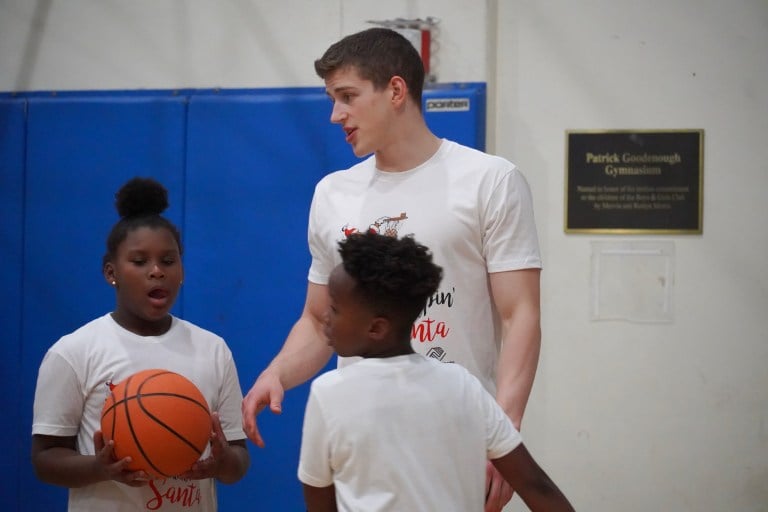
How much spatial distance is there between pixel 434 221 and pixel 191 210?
8.28 feet

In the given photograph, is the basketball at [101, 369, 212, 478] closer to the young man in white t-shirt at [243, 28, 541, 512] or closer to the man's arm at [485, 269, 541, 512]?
the young man in white t-shirt at [243, 28, 541, 512]

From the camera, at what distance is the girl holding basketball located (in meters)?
2.67

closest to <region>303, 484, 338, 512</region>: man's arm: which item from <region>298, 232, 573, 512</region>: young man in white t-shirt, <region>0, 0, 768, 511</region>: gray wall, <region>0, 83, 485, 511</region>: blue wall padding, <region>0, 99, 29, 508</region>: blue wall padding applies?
<region>298, 232, 573, 512</region>: young man in white t-shirt

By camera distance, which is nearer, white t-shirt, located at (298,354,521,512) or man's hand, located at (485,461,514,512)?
white t-shirt, located at (298,354,521,512)

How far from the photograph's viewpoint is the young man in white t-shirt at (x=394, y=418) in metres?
1.92

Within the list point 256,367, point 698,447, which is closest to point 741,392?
point 698,447

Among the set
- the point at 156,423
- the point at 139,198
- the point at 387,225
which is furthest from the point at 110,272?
the point at 387,225

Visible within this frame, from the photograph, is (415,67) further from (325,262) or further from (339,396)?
(339,396)

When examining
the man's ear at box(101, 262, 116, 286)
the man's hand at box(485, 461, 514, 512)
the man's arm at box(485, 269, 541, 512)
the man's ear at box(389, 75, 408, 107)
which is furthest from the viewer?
the man's ear at box(101, 262, 116, 286)

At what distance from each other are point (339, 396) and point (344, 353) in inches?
5.0

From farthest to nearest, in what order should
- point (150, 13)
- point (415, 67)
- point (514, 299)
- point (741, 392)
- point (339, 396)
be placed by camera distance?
point (150, 13) → point (741, 392) → point (415, 67) → point (514, 299) → point (339, 396)

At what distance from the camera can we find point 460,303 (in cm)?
248

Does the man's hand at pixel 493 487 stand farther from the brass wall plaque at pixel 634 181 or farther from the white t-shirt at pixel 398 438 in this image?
the brass wall plaque at pixel 634 181

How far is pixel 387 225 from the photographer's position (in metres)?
2.54
